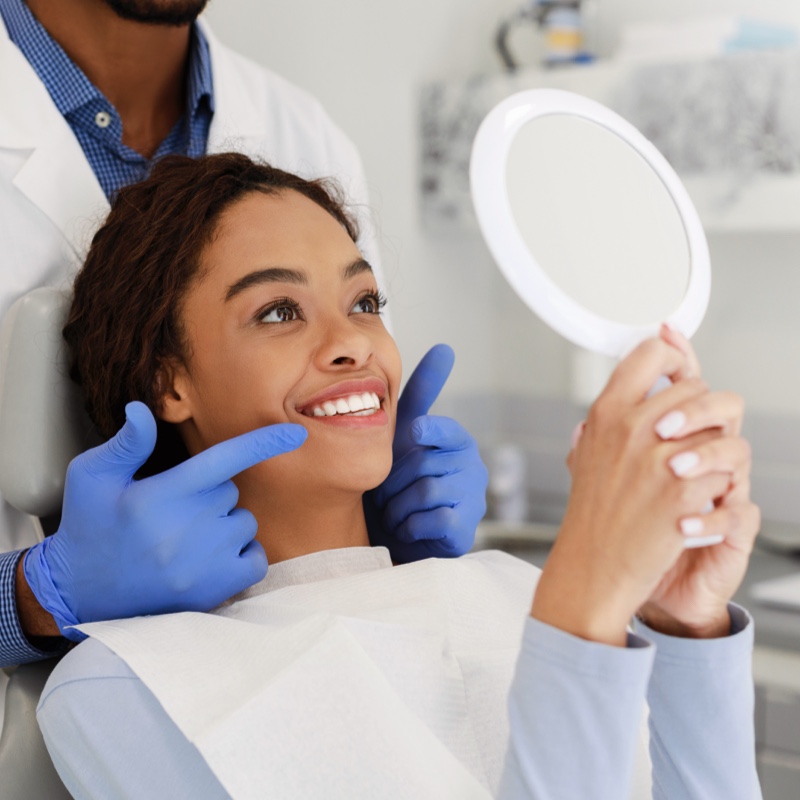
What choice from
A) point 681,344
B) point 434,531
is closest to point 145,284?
point 434,531

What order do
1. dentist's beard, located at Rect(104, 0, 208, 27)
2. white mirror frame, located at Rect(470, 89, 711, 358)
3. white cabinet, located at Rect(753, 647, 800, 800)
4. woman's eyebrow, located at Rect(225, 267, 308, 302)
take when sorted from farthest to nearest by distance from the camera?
white cabinet, located at Rect(753, 647, 800, 800), dentist's beard, located at Rect(104, 0, 208, 27), woman's eyebrow, located at Rect(225, 267, 308, 302), white mirror frame, located at Rect(470, 89, 711, 358)

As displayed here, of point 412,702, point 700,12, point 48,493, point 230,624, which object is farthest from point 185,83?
point 700,12

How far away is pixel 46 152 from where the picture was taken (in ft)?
4.58

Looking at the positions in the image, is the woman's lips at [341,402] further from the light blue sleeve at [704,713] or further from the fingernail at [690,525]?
the fingernail at [690,525]

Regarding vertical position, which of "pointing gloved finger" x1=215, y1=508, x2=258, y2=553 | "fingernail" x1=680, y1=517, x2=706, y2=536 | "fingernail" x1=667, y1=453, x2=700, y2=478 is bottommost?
"pointing gloved finger" x1=215, y1=508, x2=258, y2=553

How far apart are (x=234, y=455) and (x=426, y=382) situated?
43 centimetres

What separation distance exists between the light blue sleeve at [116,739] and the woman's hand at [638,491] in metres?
0.40

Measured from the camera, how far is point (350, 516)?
125cm

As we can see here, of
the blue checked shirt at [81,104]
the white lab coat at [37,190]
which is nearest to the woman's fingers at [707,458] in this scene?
the white lab coat at [37,190]

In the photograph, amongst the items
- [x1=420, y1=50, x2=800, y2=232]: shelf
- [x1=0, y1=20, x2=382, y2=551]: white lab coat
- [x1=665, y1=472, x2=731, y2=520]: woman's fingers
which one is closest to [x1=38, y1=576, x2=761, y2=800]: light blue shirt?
[x1=665, y1=472, x2=731, y2=520]: woman's fingers

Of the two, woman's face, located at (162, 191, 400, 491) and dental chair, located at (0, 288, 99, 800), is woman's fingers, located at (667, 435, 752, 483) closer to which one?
woman's face, located at (162, 191, 400, 491)

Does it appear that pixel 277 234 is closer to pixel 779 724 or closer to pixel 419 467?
pixel 419 467

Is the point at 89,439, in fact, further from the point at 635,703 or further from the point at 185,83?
the point at 635,703

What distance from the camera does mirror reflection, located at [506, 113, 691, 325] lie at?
0.83 m
